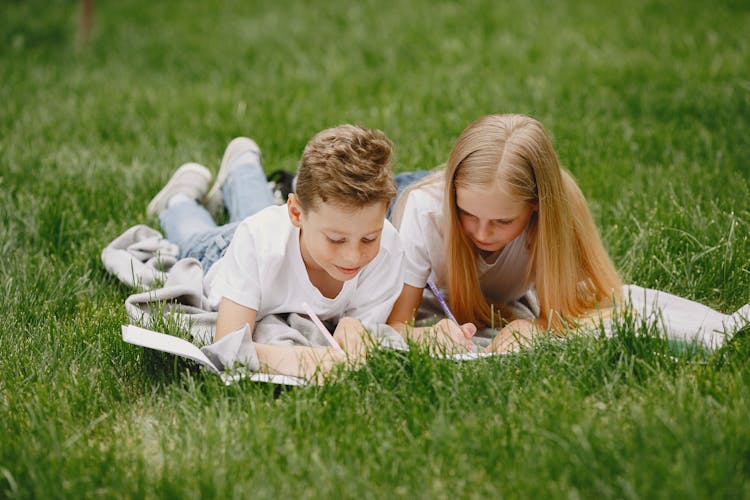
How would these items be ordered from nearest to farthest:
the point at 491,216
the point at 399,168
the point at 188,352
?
1. the point at 188,352
2. the point at 491,216
3. the point at 399,168

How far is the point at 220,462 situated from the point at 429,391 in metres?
0.66

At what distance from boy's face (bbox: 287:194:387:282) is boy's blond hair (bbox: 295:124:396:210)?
3cm

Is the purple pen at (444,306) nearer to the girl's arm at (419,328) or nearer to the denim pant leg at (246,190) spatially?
the girl's arm at (419,328)

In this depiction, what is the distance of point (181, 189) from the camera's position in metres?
4.06

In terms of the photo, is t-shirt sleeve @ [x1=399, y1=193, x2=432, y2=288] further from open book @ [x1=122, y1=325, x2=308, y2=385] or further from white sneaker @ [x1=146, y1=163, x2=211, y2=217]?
white sneaker @ [x1=146, y1=163, x2=211, y2=217]

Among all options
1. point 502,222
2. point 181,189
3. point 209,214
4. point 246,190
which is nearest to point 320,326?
point 502,222

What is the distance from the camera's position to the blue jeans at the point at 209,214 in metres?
3.48

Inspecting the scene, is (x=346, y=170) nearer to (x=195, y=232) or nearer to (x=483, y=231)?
(x=483, y=231)

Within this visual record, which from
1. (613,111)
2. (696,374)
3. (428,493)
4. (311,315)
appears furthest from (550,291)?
(613,111)

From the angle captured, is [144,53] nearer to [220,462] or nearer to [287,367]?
[287,367]

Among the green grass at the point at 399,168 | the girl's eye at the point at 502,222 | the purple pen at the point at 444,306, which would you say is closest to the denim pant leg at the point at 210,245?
the green grass at the point at 399,168

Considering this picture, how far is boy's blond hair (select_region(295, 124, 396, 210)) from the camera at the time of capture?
259 centimetres

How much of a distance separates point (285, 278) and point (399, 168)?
1715 mm

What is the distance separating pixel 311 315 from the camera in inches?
110
